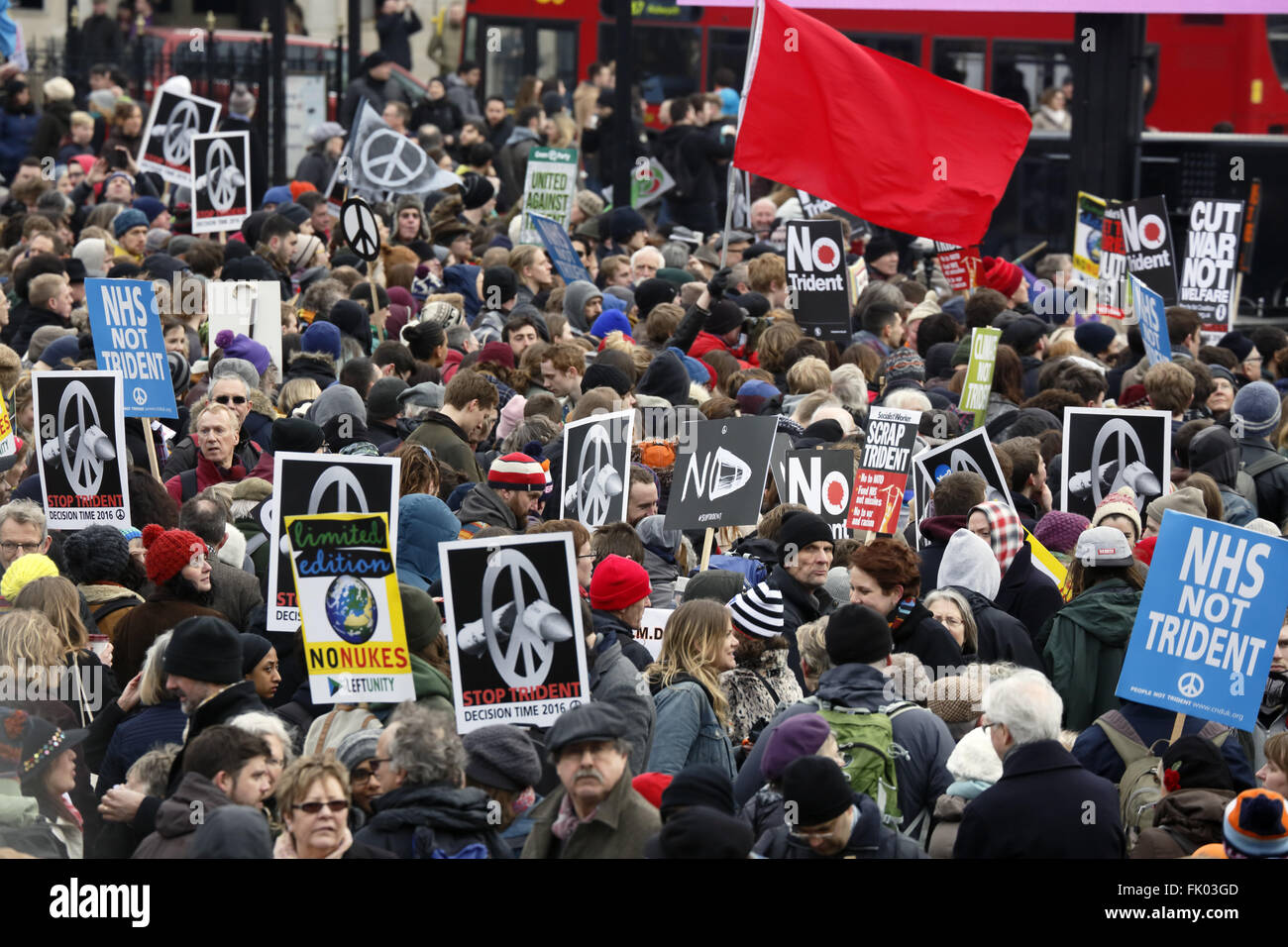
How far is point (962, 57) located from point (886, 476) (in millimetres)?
17860

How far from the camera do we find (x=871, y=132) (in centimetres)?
1229

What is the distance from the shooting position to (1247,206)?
19.4m

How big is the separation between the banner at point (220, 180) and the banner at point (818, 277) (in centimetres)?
454

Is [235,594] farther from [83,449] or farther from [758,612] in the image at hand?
[758,612]

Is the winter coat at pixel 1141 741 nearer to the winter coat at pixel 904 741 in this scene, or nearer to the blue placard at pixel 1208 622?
the blue placard at pixel 1208 622

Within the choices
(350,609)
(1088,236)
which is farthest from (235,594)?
(1088,236)

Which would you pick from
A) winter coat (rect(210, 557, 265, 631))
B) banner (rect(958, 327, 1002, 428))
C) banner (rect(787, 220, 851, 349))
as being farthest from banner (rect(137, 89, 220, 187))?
winter coat (rect(210, 557, 265, 631))

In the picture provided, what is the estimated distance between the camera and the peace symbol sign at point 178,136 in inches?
629

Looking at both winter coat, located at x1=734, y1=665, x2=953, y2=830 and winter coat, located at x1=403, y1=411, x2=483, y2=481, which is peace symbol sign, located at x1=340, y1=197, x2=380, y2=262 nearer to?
winter coat, located at x1=403, y1=411, x2=483, y2=481

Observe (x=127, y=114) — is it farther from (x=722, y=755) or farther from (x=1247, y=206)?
(x=722, y=755)

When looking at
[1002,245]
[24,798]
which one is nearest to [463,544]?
[24,798]
